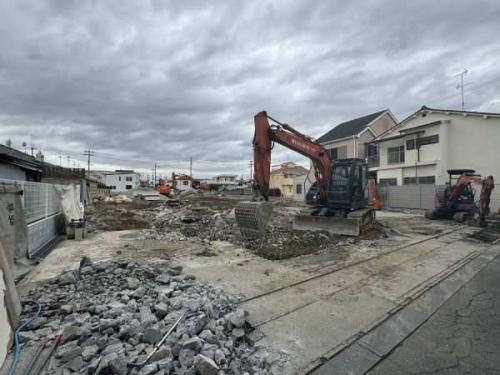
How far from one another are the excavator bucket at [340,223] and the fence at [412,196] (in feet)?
36.2

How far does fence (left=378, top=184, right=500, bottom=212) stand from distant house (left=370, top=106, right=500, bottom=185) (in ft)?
4.27

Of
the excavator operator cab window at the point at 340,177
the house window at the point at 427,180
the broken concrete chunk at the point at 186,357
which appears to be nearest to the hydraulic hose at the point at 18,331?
the broken concrete chunk at the point at 186,357

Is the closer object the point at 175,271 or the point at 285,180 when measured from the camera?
the point at 175,271

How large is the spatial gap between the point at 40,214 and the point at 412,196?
2162 centimetres

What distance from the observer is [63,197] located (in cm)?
969

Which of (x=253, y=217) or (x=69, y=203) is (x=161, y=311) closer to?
(x=253, y=217)

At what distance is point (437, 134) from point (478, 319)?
2010cm

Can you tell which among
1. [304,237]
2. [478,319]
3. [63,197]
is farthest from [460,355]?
[63,197]

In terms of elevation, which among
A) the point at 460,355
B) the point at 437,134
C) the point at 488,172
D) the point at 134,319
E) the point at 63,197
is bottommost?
the point at 460,355

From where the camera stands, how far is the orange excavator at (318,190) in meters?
7.96

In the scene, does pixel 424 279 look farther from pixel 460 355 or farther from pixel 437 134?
pixel 437 134

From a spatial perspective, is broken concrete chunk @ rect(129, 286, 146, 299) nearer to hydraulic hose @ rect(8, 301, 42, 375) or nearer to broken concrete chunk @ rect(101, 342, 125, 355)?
hydraulic hose @ rect(8, 301, 42, 375)

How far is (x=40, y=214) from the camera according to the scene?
7863 millimetres

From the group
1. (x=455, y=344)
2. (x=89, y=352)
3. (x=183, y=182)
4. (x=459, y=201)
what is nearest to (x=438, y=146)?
(x=459, y=201)
